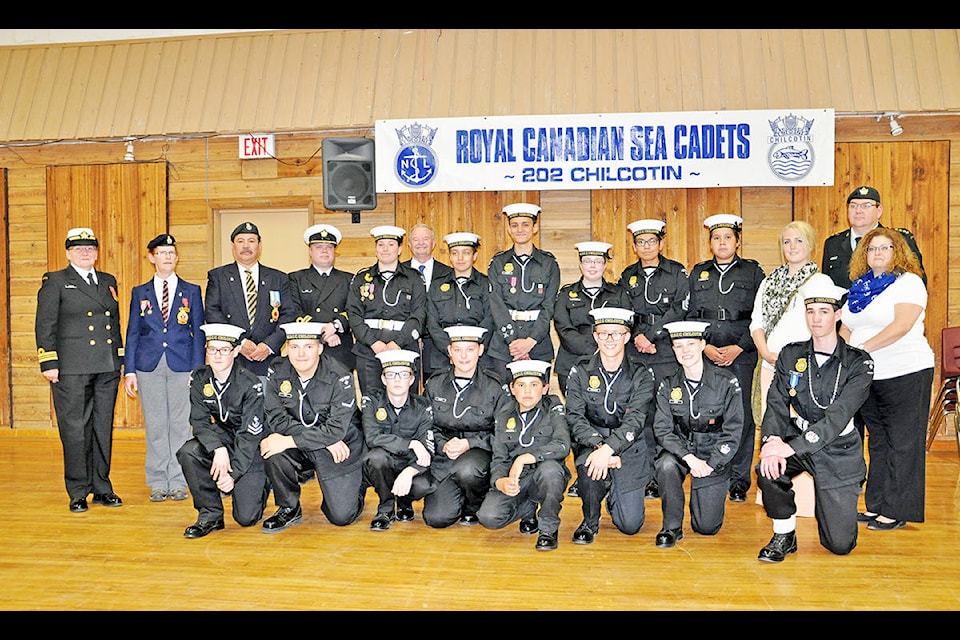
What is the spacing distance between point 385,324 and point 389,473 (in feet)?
4.25

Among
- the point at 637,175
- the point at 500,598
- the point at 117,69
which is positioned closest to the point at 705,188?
the point at 637,175

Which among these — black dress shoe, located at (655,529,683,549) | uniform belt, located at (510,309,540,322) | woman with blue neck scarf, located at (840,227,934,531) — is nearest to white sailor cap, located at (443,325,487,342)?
uniform belt, located at (510,309,540,322)

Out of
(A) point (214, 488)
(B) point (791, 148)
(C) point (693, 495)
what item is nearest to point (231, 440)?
(A) point (214, 488)

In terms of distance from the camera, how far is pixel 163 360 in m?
5.57

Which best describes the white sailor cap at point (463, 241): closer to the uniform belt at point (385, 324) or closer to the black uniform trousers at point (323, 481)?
the uniform belt at point (385, 324)

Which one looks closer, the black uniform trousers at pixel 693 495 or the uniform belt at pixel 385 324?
the black uniform trousers at pixel 693 495

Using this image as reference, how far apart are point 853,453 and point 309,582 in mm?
2884

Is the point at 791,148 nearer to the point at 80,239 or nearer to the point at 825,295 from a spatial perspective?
the point at 825,295

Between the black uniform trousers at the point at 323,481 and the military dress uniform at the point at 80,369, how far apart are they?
1.41 meters

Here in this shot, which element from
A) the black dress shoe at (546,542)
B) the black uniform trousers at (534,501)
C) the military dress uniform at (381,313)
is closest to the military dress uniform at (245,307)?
the military dress uniform at (381,313)

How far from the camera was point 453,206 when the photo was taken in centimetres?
773

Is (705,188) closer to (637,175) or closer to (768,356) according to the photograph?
(637,175)

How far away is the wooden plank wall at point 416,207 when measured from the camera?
7277 mm

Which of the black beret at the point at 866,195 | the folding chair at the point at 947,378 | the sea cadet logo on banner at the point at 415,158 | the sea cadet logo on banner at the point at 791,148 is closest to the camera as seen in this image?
the black beret at the point at 866,195
